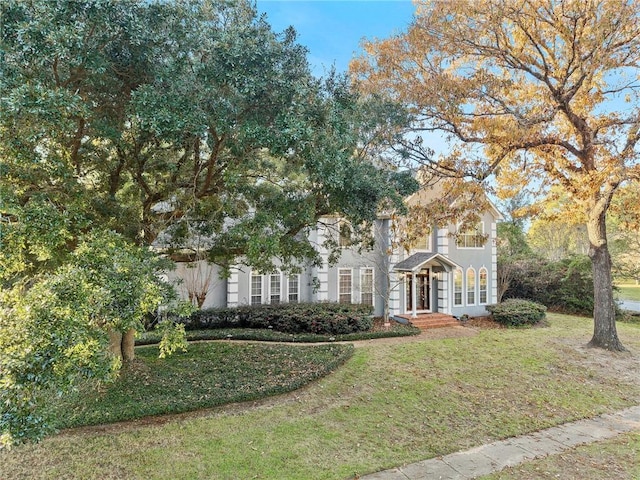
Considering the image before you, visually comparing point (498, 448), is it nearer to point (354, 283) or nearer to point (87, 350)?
point (87, 350)

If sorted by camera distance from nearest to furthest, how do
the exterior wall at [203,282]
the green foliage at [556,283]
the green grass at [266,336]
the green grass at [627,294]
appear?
the green grass at [266,336] → the exterior wall at [203,282] → the green foliage at [556,283] → the green grass at [627,294]

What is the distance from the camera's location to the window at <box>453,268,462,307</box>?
20.4 metres

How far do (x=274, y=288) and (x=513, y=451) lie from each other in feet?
42.3

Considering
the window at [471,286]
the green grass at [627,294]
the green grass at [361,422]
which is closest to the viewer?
the green grass at [361,422]

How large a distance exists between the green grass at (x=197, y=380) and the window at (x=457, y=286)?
10.0 meters

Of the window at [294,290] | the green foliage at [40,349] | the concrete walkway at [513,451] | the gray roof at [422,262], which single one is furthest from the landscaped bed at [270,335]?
the green foliage at [40,349]

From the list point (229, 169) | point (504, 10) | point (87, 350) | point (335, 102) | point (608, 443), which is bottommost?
point (608, 443)

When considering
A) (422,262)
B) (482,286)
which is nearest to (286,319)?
(422,262)

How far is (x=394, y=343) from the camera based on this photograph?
14.4 metres

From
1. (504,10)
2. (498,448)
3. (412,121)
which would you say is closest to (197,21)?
(412,121)

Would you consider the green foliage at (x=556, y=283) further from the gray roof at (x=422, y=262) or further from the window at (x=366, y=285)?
the window at (x=366, y=285)

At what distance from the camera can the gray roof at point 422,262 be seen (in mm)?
18312

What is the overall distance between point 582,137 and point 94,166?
15714mm

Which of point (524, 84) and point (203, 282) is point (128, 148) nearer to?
point (203, 282)
